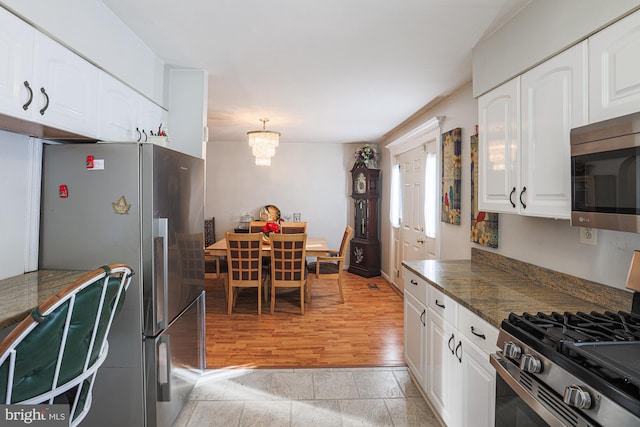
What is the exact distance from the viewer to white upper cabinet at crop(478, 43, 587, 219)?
1457 millimetres

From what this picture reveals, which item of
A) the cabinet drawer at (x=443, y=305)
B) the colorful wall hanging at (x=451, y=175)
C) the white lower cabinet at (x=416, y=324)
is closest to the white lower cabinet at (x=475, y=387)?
the cabinet drawer at (x=443, y=305)

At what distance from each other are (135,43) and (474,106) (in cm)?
256

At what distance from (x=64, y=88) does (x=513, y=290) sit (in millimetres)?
2487

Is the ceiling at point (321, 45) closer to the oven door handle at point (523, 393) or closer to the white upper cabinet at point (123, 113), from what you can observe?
the white upper cabinet at point (123, 113)

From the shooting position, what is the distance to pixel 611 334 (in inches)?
43.4

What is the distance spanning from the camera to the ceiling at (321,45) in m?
1.84

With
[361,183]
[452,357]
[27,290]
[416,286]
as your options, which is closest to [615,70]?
[452,357]

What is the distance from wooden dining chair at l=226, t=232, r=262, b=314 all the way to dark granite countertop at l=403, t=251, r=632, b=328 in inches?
77.4

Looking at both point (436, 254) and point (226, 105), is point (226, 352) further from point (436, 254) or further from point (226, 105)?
point (226, 105)

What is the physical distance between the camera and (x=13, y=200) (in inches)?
67.0

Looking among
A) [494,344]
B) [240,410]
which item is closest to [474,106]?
[494,344]

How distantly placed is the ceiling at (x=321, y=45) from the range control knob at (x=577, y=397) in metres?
1.79

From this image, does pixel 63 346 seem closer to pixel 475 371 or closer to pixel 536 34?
pixel 475 371

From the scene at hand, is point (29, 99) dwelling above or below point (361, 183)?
below
